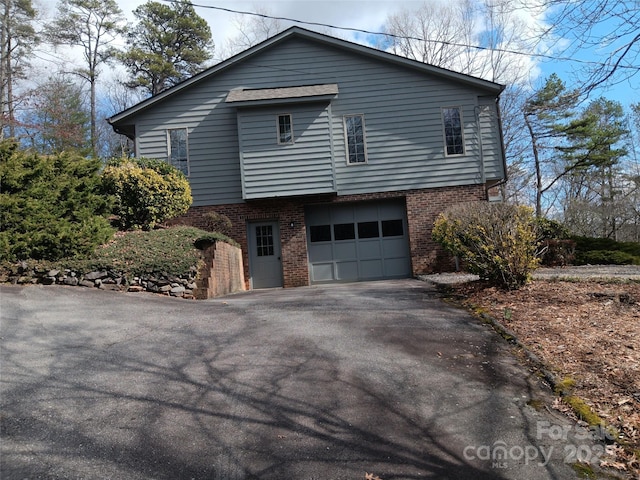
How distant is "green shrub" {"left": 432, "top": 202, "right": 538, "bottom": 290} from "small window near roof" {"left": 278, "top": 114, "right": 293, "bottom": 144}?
697 cm

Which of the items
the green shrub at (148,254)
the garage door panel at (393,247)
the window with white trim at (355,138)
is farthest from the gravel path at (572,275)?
the green shrub at (148,254)

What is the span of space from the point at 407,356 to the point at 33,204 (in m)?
7.36

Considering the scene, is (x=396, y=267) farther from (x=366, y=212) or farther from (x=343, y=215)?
(x=343, y=215)

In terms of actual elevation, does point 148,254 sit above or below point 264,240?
below

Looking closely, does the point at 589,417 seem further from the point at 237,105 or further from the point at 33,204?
the point at 237,105

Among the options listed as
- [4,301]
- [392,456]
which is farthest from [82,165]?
[392,456]

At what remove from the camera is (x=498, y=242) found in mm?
7660

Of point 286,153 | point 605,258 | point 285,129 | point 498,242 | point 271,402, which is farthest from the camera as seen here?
point 605,258

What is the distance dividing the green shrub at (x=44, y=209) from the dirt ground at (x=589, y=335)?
24.3 ft

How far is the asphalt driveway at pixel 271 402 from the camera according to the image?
9.88 feet

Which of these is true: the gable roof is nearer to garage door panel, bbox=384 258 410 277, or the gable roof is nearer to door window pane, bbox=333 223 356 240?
door window pane, bbox=333 223 356 240

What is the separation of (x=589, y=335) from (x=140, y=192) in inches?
388

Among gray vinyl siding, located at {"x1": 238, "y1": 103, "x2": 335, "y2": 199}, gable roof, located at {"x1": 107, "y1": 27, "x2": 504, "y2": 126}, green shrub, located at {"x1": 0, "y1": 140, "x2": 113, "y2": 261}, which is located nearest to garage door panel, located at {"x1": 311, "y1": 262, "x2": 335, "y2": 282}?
gray vinyl siding, located at {"x1": 238, "y1": 103, "x2": 335, "y2": 199}

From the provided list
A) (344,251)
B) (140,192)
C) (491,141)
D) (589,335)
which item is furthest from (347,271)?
(589,335)
